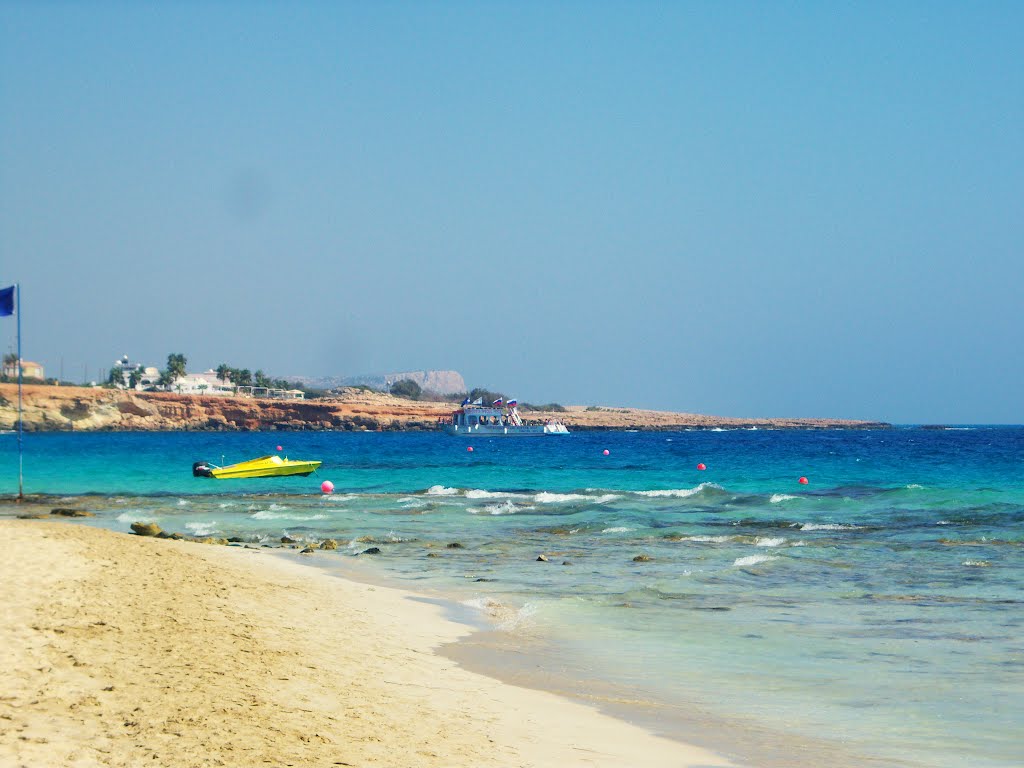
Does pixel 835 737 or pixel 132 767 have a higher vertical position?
pixel 132 767

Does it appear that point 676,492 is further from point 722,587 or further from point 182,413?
point 182,413

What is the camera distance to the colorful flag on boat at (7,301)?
29.0 metres

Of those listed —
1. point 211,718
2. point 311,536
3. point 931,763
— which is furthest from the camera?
point 311,536

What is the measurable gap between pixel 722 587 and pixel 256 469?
124 feet

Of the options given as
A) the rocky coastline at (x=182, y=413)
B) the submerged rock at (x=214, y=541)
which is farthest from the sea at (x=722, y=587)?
the rocky coastline at (x=182, y=413)

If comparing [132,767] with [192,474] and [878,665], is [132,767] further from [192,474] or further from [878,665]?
[192,474]

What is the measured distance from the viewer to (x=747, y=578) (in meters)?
18.2

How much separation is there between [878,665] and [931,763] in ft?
11.3

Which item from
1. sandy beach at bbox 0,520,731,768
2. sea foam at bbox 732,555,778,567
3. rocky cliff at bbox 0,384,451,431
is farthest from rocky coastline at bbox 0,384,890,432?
sandy beach at bbox 0,520,731,768

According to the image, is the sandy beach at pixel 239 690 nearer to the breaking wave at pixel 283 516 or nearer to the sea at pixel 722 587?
the sea at pixel 722 587

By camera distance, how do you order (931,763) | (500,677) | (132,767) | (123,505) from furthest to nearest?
(123,505)
(500,677)
(931,763)
(132,767)

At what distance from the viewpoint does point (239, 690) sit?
8188mm

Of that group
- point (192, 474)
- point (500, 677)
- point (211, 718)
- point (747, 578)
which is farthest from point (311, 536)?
point (192, 474)

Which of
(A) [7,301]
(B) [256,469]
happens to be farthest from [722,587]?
(B) [256,469]
